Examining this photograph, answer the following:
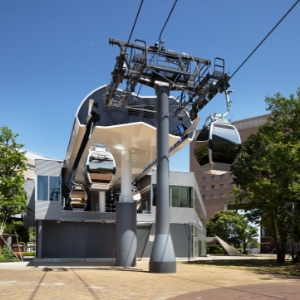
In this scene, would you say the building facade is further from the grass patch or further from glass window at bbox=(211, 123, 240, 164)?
glass window at bbox=(211, 123, 240, 164)

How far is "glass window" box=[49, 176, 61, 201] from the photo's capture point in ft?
108

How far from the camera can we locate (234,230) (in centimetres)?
7594

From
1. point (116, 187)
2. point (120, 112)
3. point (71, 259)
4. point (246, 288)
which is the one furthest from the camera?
point (116, 187)

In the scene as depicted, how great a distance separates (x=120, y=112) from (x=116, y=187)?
20.7 metres

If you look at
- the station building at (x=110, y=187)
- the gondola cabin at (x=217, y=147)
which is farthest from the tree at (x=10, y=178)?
the gondola cabin at (x=217, y=147)

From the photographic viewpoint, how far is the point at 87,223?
3394 cm

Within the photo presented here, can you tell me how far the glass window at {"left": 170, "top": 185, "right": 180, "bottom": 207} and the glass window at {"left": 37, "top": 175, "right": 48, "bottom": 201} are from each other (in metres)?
10.8

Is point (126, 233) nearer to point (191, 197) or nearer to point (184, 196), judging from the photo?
point (184, 196)

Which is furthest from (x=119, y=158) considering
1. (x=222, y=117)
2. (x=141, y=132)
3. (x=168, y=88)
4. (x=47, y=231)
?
(x=222, y=117)

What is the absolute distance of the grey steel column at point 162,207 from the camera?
55.8ft

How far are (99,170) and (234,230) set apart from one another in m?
62.6

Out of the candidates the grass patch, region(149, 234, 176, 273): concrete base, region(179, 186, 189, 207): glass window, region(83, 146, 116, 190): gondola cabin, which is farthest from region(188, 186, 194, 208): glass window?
region(83, 146, 116, 190): gondola cabin

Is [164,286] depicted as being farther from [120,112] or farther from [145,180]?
[145,180]

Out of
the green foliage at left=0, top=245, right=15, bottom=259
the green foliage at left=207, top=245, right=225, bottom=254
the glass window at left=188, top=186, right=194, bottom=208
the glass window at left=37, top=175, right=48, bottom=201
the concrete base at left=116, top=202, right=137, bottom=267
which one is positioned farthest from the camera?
the green foliage at left=207, top=245, right=225, bottom=254
